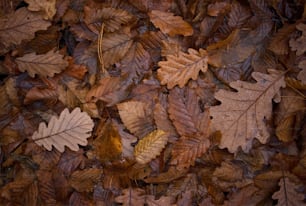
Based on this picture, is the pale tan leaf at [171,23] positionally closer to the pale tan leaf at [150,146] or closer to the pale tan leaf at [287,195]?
the pale tan leaf at [150,146]

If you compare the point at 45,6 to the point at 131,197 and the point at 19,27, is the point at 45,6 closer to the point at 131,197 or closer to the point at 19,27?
the point at 19,27

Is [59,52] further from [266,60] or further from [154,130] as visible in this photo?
[266,60]

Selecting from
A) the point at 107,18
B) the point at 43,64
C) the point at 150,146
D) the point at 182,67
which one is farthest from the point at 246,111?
→ the point at 43,64

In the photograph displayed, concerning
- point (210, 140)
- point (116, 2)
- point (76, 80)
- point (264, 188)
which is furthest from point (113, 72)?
point (264, 188)

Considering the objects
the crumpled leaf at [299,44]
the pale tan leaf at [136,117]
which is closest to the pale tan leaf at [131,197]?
the pale tan leaf at [136,117]

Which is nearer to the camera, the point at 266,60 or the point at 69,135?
the point at 69,135

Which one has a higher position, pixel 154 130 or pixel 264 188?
pixel 154 130
